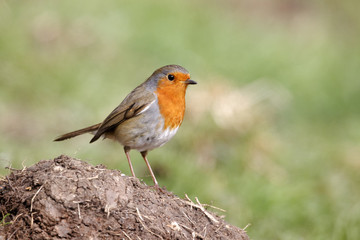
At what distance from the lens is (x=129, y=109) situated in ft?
16.1

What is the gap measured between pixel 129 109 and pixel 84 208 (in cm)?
167

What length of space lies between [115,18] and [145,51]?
3.26 ft

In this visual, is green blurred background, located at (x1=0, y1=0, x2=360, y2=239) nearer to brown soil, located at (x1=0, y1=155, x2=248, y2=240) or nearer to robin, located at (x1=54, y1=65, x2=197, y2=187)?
robin, located at (x1=54, y1=65, x2=197, y2=187)

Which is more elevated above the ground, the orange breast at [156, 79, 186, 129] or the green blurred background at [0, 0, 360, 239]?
the green blurred background at [0, 0, 360, 239]

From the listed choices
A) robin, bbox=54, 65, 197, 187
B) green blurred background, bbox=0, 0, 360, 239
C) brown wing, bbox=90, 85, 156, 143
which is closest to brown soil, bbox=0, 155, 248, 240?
robin, bbox=54, 65, 197, 187

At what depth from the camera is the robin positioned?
185 inches

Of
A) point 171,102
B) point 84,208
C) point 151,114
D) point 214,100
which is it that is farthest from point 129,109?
point 214,100

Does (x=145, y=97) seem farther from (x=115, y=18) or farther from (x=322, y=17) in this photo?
(x=322, y=17)

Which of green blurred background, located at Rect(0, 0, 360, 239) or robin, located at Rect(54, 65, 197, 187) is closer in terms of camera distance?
robin, located at Rect(54, 65, 197, 187)

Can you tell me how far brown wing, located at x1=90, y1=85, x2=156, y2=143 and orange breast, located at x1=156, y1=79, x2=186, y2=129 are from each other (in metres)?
0.10

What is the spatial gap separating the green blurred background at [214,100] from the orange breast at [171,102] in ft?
4.16

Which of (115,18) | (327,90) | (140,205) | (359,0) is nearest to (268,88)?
(327,90)

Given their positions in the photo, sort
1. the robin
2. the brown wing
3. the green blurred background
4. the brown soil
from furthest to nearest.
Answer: the green blurred background < the brown wing < the robin < the brown soil

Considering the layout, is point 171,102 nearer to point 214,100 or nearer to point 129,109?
point 129,109
